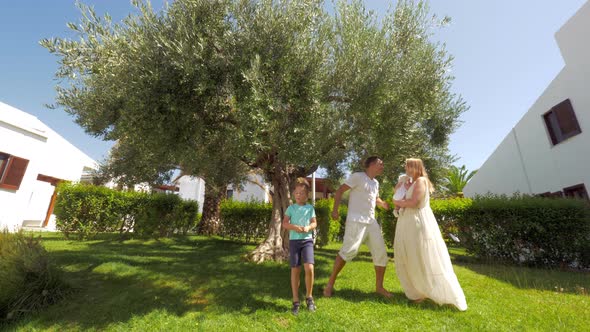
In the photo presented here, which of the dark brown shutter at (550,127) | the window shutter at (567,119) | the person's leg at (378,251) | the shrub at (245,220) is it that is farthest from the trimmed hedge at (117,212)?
the dark brown shutter at (550,127)

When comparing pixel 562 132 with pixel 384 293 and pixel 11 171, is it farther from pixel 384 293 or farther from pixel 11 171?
pixel 11 171

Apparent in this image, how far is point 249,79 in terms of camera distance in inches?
213

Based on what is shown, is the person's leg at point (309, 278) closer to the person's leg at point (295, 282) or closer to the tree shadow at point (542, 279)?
the person's leg at point (295, 282)

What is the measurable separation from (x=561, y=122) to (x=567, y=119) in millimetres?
406

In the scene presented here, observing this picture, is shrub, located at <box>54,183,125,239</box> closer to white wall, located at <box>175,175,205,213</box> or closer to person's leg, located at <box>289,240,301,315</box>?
person's leg, located at <box>289,240,301,315</box>

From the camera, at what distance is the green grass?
3.97m

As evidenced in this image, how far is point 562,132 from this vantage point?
1223 cm

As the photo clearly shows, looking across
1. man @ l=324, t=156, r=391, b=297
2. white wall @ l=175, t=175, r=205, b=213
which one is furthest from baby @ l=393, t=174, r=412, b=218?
white wall @ l=175, t=175, r=205, b=213

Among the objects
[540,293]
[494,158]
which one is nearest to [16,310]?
[540,293]

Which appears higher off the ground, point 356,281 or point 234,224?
point 234,224

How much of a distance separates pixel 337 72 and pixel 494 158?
662 inches

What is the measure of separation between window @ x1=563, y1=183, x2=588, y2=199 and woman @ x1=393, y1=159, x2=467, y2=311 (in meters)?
11.1

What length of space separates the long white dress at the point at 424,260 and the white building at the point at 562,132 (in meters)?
11.3

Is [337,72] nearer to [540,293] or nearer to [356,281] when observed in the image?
[356,281]
